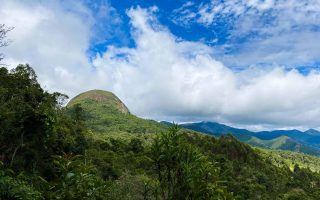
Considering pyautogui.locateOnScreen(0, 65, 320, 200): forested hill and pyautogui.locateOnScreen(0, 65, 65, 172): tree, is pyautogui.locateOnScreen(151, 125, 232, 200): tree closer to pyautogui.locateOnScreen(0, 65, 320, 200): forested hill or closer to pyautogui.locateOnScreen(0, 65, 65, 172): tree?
pyautogui.locateOnScreen(0, 65, 320, 200): forested hill

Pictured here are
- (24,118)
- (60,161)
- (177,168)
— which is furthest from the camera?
(24,118)

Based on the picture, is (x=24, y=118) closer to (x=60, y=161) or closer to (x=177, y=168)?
A: (x=60, y=161)

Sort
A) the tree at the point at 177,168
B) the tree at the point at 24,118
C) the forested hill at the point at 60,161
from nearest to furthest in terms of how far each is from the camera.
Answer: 1. the forested hill at the point at 60,161
2. the tree at the point at 177,168
3. the tree at the point at 24,118

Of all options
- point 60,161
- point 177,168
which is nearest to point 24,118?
point 60,161

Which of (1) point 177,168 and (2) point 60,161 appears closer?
(2) point 60,161

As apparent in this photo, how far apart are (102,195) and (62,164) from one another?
3.83 metres

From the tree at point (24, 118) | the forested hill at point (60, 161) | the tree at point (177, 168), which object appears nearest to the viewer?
the forested hill at point (60, 161)

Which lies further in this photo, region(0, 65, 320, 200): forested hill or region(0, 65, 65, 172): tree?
region(0, 65, 65, 172): tree

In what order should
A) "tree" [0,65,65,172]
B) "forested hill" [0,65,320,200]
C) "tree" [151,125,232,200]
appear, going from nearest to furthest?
"forested hill" [0,65,320,200], "tree" [151,125,232,200], "tree" [0,65,65,172]

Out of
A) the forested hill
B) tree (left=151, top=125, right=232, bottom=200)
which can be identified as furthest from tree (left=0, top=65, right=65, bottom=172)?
tree (left=151, top=125, right=232, bottom=200)

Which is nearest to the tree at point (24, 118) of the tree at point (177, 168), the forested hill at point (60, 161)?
the forested hill at point (60, 161)

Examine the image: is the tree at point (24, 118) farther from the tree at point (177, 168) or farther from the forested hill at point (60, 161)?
the tree at point (177, 168)

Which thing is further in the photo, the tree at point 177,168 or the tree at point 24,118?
the tree at point 24,118

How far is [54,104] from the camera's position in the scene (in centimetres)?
4397
